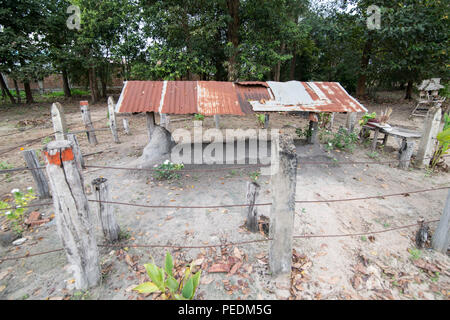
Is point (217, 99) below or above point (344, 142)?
above

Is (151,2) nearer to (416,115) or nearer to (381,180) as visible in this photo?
(381,180)

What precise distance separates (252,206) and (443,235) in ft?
9.87

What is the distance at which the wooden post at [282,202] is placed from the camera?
7.63ft

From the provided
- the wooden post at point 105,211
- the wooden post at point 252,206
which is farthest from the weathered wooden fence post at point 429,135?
the wooden post at point 105,211

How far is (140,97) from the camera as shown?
19.9 ft

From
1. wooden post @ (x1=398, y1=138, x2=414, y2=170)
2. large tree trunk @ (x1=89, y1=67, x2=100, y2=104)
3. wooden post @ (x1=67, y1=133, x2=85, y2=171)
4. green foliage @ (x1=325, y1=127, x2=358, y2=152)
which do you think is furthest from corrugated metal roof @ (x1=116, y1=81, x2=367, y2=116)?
large tree trunk @ (x1=89, y1=67, x2=100, y2=104)

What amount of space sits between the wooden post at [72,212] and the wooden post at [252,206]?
2.24 m

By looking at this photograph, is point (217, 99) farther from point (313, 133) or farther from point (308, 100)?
point (313, 133)

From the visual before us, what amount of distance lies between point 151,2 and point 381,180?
44.5 feet

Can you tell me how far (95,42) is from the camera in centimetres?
Answer: 1525

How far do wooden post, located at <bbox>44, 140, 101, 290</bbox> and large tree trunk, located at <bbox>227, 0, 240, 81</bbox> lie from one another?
36.7 ft

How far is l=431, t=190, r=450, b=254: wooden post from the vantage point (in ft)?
11.1

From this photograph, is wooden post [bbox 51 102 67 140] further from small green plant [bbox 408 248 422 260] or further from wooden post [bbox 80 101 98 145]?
small green plant [bbox 408 248 422 260]

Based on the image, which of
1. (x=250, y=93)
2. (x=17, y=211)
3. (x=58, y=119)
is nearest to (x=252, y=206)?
(x=17, y=211)
